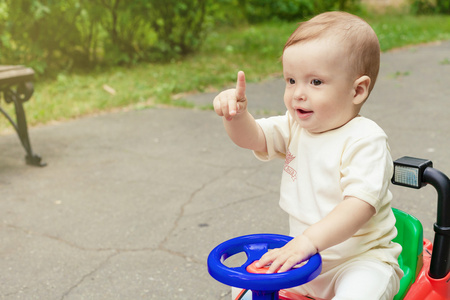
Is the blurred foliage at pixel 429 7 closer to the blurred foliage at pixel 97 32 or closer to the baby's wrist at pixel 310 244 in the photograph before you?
the blurred foliage at pixel 97 32

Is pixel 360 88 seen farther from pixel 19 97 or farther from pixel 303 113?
pixel 19 97

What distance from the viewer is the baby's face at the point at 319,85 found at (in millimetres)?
1397

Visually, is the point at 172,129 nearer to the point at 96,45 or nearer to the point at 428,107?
the point at 428,107

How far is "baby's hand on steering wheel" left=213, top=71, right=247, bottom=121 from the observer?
141 cm

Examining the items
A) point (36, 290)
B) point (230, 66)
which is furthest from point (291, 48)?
point (230, 66)

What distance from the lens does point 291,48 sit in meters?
1.45

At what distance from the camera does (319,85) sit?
1.43m

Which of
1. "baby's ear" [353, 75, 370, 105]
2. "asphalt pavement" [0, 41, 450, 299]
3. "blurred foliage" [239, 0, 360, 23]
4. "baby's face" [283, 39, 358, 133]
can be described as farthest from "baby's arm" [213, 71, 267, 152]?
"blurred foliage" [239, 0, 360, 23]

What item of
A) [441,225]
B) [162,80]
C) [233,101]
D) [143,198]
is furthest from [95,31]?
[441,225]

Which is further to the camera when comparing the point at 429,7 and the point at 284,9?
the point at 429,7

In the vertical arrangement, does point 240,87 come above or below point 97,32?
→ above

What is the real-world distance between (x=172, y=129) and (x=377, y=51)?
3.39 m

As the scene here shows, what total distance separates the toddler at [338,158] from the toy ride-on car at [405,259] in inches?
3.8

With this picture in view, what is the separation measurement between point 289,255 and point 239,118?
0.48m
